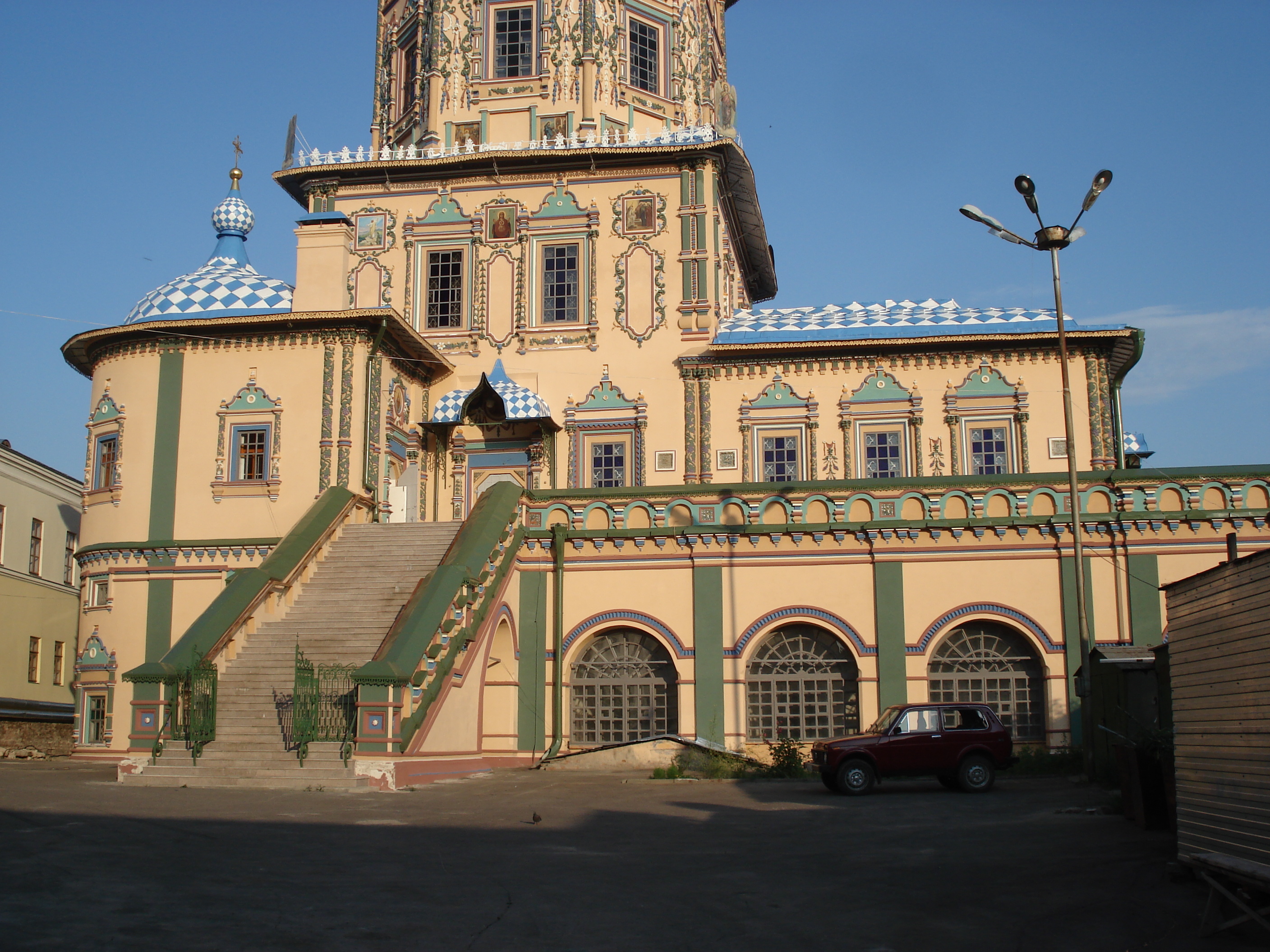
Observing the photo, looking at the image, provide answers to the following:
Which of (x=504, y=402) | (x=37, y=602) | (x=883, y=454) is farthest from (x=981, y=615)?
(x=37, y=602)

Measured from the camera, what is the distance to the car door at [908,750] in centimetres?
1734

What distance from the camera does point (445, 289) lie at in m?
28.7

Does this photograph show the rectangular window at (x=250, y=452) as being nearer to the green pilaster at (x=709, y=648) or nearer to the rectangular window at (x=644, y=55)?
the green pilaster at (x=709, y=648)

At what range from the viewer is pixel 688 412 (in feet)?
89.8

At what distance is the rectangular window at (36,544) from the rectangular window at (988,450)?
25409 millimetres

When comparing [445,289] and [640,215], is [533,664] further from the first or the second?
[640,215]

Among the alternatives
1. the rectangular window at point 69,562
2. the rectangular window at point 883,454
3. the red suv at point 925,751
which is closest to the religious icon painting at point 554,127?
the rectangular window at point 883,454

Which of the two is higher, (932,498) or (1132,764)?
(932,498)

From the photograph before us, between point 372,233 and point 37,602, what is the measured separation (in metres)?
14.8

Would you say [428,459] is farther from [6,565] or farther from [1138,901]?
[1138,901]

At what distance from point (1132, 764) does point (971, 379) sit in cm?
1536

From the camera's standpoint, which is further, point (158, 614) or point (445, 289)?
point (445, 289)

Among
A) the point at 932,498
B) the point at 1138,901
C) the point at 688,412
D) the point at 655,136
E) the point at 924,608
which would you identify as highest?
the point at 655,136

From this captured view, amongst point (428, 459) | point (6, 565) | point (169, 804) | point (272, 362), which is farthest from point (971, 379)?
point (6, 565)
